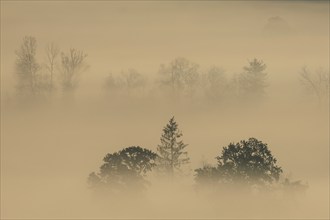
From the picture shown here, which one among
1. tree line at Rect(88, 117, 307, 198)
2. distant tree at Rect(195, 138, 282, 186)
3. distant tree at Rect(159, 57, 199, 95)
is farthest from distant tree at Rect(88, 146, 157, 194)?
distant tree at Rect(159, 57, 199, 95)

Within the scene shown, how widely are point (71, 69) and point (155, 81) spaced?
1469cm

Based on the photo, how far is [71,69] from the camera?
188500 millimetres

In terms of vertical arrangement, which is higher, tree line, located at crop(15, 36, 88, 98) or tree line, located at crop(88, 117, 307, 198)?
tree line, located at crop(15, 36, 88, 98)

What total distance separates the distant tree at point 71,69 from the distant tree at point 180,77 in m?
14.4

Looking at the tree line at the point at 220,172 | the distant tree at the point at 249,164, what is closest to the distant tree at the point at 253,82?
the tree line at the point at 220,172

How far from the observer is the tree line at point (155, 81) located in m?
181

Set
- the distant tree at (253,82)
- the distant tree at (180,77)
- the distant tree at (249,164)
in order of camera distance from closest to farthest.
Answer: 1. the distant tree at (249,164)
2. the distant tree at (253,82)
3. the distant tree at (180,77)

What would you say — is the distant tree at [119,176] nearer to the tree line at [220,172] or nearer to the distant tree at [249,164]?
the tree line at [220,172]

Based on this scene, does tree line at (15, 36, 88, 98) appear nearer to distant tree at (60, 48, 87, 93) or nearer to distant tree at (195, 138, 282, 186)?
distant tree at (60, 48, 87, 93)

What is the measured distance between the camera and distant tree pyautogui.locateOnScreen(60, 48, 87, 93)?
604 ft

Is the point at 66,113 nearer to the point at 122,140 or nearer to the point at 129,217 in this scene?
the point at 122,140

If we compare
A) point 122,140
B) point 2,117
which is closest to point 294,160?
point 122,140

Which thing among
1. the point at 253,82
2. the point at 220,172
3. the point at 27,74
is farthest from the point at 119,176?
the point at 253,82

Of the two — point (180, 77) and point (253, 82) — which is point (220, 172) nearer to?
point (253, 82)
